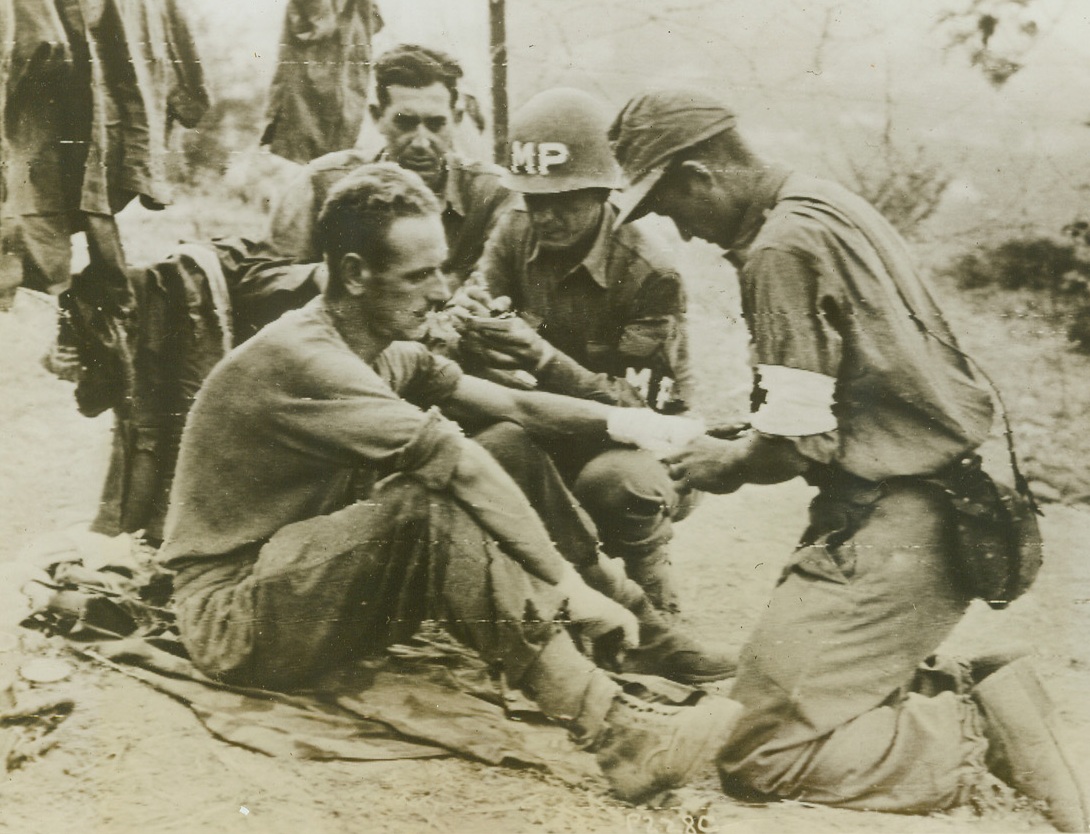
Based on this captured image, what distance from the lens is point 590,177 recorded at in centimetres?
427

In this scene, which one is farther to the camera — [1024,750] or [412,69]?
[1024,750]

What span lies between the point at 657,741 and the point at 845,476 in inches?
51.7

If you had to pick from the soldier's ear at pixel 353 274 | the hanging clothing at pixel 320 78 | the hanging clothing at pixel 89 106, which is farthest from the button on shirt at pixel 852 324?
the hanging clothing at pixel 89 106

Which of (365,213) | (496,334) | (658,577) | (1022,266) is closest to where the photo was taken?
(365,213)

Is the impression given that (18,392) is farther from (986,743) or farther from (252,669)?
(986,743)

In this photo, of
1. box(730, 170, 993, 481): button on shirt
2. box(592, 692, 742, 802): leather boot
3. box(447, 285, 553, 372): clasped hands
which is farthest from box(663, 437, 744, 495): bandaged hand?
box(592, 692, 742, 802): leather boot

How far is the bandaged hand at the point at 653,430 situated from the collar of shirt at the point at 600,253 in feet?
1.74

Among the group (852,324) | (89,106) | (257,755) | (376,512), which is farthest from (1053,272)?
(89,106)

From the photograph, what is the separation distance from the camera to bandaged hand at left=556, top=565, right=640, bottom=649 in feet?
14.3

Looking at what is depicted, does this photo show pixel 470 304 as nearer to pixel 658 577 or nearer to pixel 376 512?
pixel 376 512

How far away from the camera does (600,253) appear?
4.32 metres

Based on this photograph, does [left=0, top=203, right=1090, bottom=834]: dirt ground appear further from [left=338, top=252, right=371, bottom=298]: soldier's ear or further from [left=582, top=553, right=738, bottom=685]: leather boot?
[left=338, top=252, right=371, bottom=298]: soldier's ear

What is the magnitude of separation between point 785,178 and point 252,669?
9.57 feet

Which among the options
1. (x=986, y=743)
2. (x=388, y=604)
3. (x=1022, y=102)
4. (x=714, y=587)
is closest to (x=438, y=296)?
(x=388, y=604)
